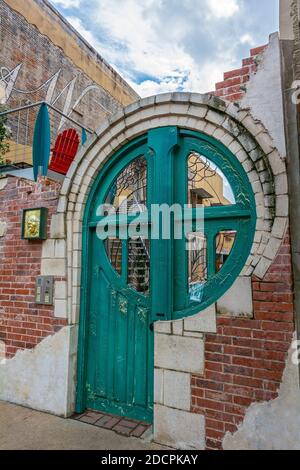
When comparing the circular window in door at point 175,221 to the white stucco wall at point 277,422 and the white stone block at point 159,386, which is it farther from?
the white stucco wall at point 277,422

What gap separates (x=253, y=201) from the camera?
272 centimetres

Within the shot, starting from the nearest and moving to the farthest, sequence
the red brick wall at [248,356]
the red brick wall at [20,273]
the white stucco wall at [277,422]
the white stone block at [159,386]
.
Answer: the white stucco wall at [277,422]
the red brick wall at [248,356]
the white stone block at [159,386]
the red brick wall at [20,273]

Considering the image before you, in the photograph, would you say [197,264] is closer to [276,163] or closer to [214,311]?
[214,311]

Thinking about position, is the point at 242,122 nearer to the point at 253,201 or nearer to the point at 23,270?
the point at 253,201

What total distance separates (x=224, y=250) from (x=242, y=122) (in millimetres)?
1201

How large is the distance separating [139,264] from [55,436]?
1847 millimetres

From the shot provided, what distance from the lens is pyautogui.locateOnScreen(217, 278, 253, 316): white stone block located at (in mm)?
2543

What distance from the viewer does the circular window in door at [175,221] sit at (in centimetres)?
285

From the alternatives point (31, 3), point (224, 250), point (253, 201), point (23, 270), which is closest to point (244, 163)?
point (253, 201)

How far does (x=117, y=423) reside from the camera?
10.1ft

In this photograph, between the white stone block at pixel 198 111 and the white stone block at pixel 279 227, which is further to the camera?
the white stone block at pixel 198 111

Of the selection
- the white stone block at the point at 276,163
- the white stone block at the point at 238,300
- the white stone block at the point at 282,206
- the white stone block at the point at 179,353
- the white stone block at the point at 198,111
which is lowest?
the white stone block at the point at 179,353

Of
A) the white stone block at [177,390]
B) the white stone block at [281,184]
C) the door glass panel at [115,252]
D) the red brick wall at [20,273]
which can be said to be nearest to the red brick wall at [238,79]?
the white stone block at [281,184]

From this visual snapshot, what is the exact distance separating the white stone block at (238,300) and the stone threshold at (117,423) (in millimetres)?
1448
